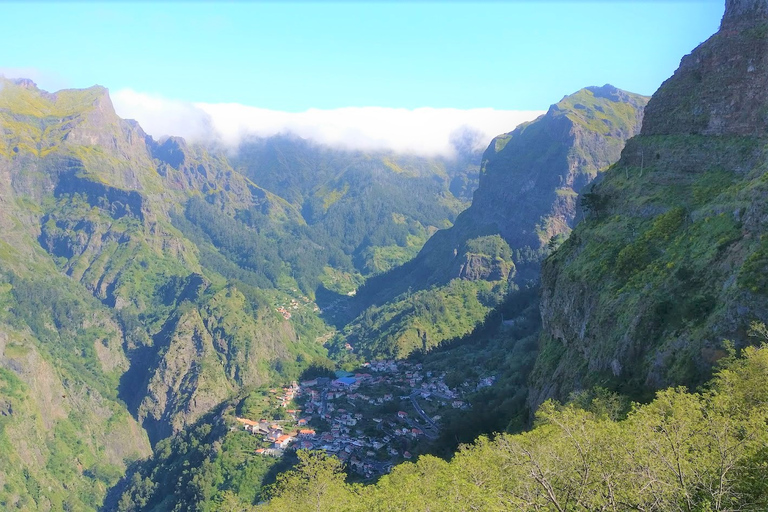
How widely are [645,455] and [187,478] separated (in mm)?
121321

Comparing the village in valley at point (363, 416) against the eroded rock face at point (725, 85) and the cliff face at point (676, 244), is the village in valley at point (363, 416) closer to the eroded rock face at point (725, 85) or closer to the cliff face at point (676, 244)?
the cliff face at point (676, 244)

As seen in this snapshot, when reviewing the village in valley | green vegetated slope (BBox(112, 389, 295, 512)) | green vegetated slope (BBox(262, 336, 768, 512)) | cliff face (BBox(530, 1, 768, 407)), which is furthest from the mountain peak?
green vegetated slope (BBox(112, 389, 295, 512))

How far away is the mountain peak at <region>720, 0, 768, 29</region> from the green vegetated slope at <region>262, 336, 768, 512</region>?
56055mm

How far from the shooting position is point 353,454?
3947 inches

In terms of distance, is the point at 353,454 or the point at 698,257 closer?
the point at 698,257

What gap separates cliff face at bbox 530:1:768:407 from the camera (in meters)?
46.2

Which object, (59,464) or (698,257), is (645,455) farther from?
(59,464)

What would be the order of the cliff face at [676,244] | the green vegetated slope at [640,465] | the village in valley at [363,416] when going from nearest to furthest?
1. the green vegetated slope at [640,465]
2. the cliff face at [676,244]
3. the village in valley at [363,416]

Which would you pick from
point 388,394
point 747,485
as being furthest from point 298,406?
point 747,485

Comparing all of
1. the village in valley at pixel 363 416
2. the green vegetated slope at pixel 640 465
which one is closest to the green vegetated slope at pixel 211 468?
the village in valley at pixel 363 416

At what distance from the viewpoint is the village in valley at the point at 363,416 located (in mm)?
102562

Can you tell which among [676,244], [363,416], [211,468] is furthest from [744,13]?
[211,468]

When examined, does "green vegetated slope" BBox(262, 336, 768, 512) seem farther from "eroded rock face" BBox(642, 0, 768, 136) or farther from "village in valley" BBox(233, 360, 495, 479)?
"village in valley" BBox(233, 360, 495, 479)

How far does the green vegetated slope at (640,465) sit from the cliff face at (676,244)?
10.5 meters
